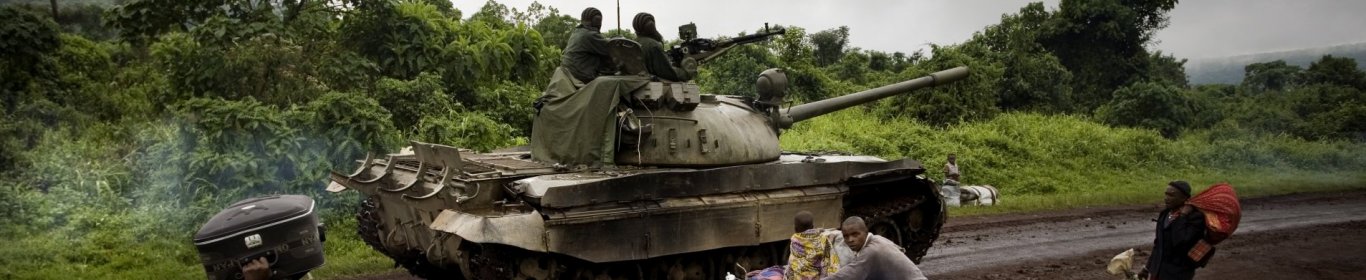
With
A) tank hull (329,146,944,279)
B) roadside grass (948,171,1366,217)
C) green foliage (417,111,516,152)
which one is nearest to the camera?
tank hull (329,146,944,279)

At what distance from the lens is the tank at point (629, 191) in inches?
305

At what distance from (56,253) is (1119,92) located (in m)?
22.1

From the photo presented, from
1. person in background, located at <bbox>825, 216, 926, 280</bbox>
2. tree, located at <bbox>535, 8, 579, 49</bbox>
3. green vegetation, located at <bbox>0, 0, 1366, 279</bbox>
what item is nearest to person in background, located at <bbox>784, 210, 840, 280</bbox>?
person in background, located at <bbox>825, 216, 926, 280</bbox>

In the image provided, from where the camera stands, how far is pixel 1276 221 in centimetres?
1492

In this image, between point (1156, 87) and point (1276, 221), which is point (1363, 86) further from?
point (1276, 221)

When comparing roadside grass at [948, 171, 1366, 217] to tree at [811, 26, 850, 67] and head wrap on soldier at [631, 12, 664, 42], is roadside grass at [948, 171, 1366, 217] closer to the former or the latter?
head wrap on soldier at [631, 12, 664, 42]

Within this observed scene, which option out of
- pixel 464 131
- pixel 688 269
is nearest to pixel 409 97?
pixel 464 131

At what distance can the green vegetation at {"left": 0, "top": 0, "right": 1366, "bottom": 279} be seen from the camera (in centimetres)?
1148

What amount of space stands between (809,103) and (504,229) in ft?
15.9

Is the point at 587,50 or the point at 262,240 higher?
the point at 587,50

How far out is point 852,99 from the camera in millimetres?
11289

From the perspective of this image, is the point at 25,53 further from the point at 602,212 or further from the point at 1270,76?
the point at 1270,76

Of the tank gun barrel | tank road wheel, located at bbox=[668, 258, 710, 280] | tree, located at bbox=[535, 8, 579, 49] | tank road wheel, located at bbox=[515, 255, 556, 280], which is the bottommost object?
tank road wheel, located at bbox=[668, 258, 710, 280]

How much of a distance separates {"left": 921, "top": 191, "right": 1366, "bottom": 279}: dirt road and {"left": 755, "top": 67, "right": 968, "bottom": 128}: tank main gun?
1.83 metres
